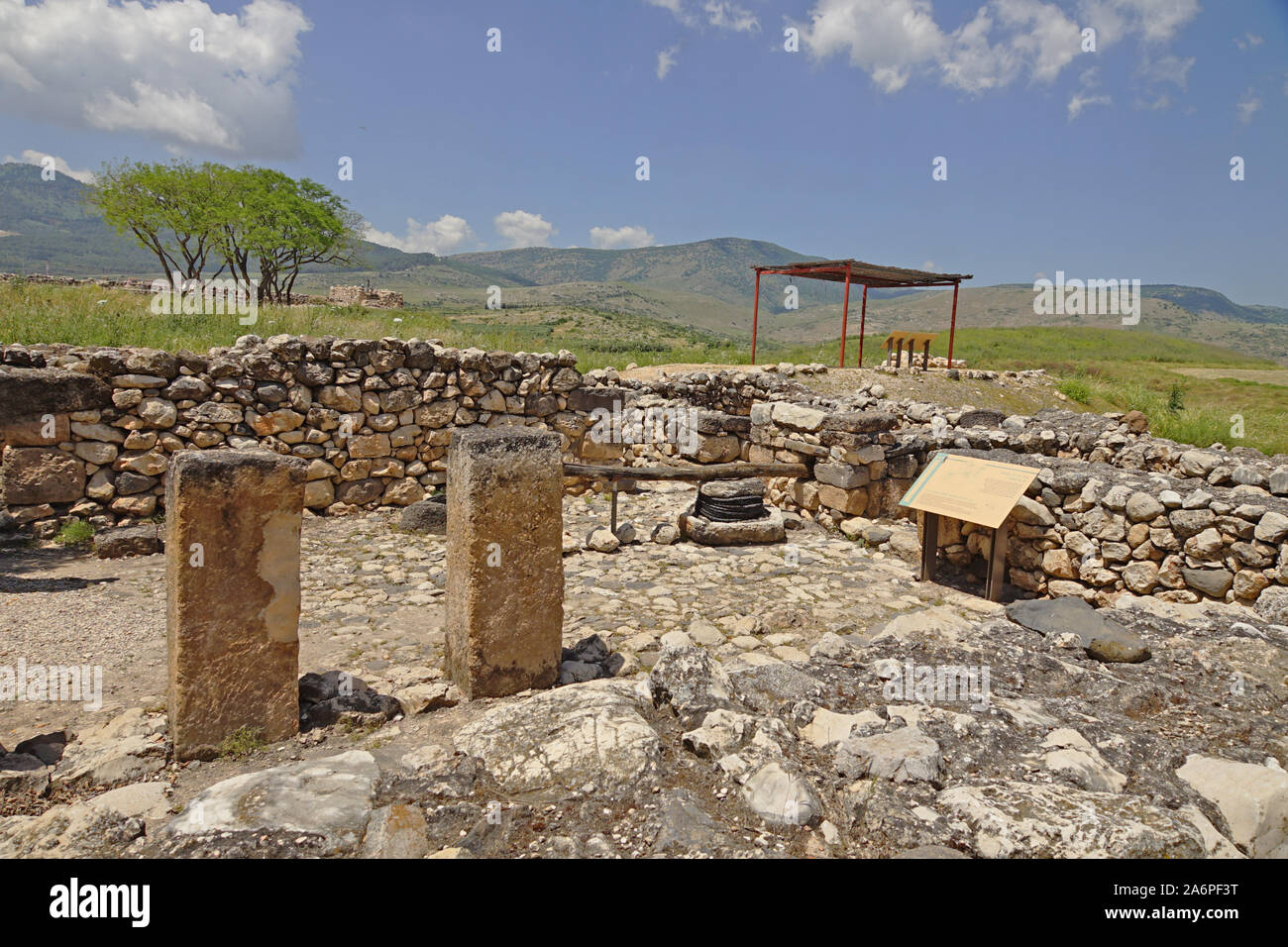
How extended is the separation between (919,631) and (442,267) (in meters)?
155

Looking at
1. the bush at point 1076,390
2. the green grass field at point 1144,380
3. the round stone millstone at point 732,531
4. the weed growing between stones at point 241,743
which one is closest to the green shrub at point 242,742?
the weed growing between stones at point 241,743

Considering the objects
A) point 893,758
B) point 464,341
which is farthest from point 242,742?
point 464,341

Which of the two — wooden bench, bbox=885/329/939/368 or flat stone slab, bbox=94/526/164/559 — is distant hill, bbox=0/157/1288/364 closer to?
wooden bench, bbox=885/329/939/368

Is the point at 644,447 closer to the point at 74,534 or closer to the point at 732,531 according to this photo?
the point at 732,531

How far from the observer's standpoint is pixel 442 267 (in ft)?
482

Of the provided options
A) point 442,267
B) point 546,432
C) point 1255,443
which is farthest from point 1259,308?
point 546,432

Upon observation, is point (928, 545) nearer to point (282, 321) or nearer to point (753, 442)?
point (753, 442)

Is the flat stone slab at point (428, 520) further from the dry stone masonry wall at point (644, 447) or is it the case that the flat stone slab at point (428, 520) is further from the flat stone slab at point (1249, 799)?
the flat stone slab at point (1249, 799)

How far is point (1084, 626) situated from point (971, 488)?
170cm

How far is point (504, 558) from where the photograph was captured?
398 cm

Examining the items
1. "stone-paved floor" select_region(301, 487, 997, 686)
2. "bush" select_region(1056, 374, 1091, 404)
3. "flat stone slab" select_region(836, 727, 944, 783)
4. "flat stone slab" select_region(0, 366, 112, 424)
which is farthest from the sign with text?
"bush" select_region(1056, 374, 1091, 404)

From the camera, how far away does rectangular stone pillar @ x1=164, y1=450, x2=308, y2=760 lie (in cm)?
326

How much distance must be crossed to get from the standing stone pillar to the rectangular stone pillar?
2.80 feet

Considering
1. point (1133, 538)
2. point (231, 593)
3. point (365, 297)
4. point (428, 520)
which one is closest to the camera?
point (231, 593)
